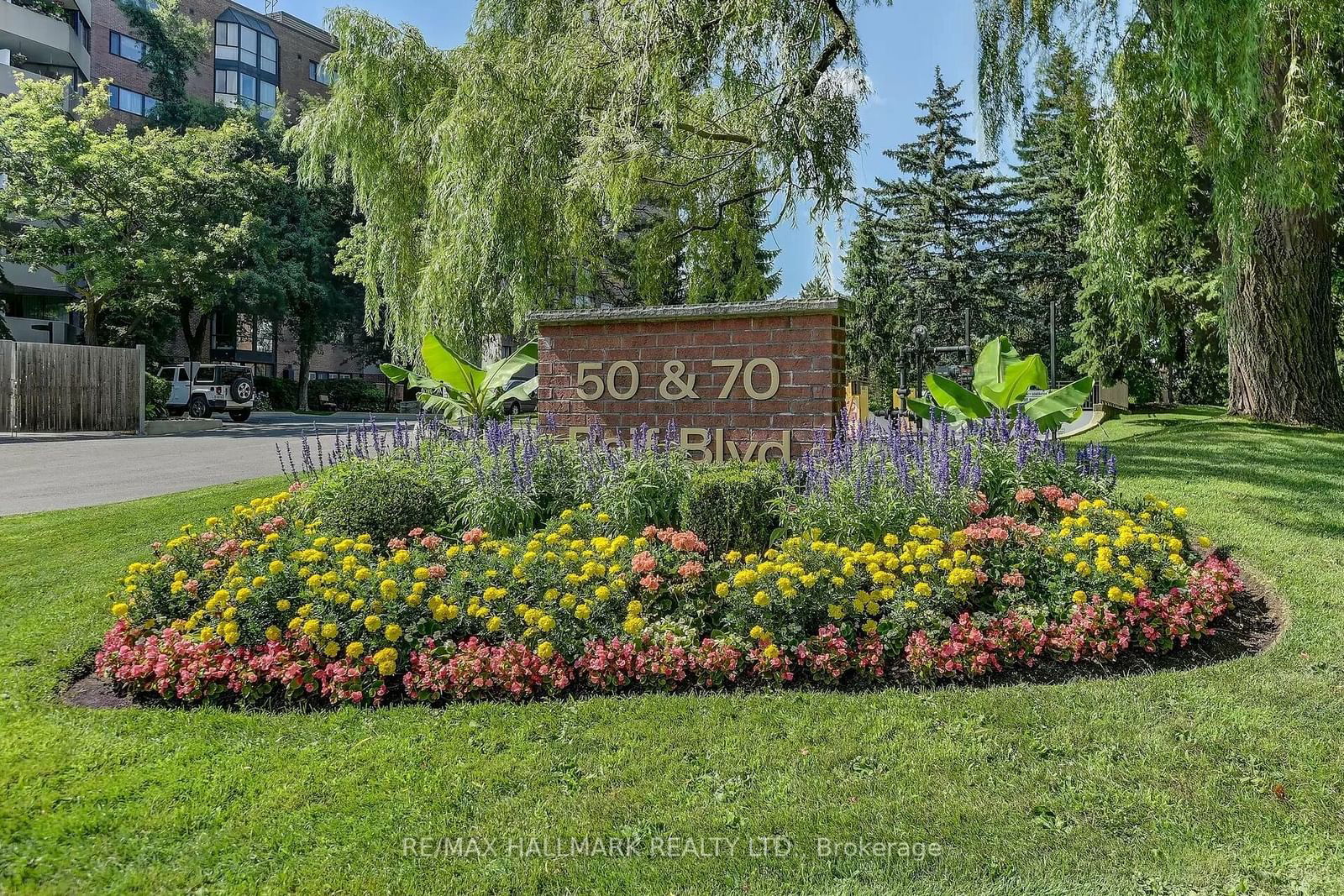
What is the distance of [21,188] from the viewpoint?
850 inches

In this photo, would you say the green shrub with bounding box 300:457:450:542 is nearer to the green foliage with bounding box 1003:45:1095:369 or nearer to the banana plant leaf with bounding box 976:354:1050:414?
the banana plant leaf with bounding box 976:354:1050:414

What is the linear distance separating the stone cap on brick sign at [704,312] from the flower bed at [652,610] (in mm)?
1620

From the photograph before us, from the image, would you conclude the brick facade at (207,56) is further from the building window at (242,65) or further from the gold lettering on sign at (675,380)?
the gold lettering on sign at (675,380)

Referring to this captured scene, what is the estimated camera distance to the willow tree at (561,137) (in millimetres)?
9273

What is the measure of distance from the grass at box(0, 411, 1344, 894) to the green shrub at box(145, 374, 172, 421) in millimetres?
20978

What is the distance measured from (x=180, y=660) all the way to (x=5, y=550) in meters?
3.91

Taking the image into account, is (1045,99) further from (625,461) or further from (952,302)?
(952,302)

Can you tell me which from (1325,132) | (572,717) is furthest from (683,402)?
(1325,132)

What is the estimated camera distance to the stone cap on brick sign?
548cm

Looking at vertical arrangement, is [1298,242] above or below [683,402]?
above

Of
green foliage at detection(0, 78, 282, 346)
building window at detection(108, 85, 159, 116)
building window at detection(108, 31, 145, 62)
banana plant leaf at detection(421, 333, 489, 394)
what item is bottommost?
banana plant leaf at detection(421, 333, 489, 394)

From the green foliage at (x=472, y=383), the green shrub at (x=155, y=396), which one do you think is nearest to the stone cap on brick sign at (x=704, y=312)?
the green foliage at (x=472, y=383)

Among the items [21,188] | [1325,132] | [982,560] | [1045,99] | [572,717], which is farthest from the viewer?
[21,188]

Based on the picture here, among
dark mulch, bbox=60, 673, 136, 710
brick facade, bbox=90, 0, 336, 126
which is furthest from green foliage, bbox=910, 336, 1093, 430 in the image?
brick facade, bbox=90, 0, 336, 126
